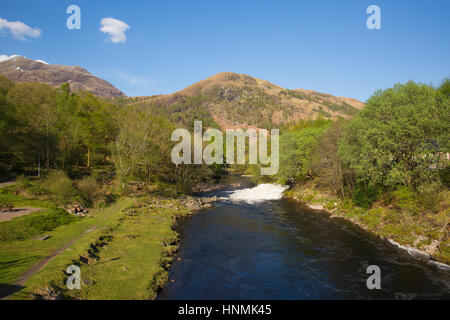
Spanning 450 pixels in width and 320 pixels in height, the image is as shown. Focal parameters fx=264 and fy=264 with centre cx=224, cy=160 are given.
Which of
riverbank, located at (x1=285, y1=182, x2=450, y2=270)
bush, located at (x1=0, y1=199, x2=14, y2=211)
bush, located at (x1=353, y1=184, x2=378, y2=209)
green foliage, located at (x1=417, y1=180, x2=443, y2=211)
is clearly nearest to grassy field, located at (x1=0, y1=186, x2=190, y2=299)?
bush, located at (x1=0, y1=199, x2=14, y2=211)

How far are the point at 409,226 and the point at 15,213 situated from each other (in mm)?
39980

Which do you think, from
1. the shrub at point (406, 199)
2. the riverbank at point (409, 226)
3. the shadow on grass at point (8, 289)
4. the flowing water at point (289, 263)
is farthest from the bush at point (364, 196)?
the shadow on grass at point (8, 289)

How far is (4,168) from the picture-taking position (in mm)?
43062

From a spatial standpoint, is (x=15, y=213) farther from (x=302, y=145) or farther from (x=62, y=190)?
(x=302, y=145)

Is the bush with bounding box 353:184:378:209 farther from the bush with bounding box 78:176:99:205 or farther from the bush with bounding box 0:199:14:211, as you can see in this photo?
the bush with bounding box 0:199:14:211

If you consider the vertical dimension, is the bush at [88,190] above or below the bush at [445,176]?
below

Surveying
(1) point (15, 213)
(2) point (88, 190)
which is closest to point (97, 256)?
(1) point (15, 213)

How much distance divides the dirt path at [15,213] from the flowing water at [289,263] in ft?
51.9

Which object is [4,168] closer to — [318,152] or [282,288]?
[282,288]

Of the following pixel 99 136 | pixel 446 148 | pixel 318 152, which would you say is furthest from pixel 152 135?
pixel 446 148

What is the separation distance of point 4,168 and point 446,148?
202 feet

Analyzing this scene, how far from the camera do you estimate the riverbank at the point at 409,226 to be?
23031mm
